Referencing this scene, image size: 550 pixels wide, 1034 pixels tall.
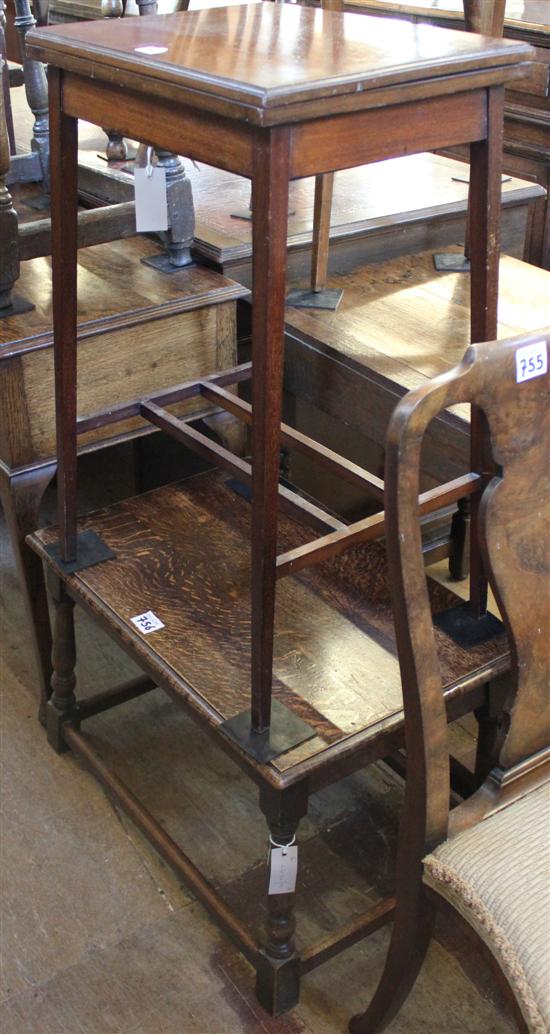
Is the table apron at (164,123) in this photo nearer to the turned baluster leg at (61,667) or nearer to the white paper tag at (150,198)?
the white paper tag at (150,198)

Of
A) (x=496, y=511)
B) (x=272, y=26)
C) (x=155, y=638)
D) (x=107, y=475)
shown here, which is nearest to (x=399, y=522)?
(x=496, y=511)

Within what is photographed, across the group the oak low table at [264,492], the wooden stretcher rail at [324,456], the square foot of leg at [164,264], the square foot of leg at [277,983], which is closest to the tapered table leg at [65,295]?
the oak low table at [264,492]

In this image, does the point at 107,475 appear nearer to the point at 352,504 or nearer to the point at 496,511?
the point at 352,504

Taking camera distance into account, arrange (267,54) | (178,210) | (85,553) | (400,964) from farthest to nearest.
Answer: (178,210) → (85,553) → (400,964) → (267,54)

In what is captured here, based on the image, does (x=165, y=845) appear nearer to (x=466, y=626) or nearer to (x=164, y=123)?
(x=466, y=626)

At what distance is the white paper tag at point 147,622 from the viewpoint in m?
1.37

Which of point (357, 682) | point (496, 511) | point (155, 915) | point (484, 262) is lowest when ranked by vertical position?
point (155, 915)

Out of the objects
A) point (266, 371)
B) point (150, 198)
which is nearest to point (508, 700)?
point (266, 371)

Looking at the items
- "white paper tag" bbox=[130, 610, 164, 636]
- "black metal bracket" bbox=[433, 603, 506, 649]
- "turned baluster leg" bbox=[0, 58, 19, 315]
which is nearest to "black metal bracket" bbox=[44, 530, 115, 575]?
"white paper tag" bbox=[130, 610, 164, 636]

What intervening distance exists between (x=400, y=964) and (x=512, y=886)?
252mm

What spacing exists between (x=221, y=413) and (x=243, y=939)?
840mm

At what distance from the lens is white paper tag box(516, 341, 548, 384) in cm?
96

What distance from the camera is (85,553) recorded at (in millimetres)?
1517

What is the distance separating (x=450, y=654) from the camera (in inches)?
52.2
